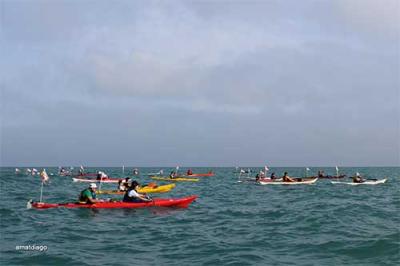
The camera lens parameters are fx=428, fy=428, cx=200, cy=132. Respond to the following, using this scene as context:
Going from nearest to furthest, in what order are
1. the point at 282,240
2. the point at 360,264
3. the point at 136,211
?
the point at 360,264 → the point at 282,240 → the point at 136,211

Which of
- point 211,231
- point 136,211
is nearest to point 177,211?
point 136,211

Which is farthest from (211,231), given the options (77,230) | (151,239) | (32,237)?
(32,237)

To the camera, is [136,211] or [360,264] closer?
[360,264]

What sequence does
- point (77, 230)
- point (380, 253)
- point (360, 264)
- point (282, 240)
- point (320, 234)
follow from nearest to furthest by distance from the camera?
point (360, 264) → point (380, 253) → point (282, 240) → point (320, 234) → point (77, 230)

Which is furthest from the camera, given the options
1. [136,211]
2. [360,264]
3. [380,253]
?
[136,211]

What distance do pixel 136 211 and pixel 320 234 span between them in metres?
11.0

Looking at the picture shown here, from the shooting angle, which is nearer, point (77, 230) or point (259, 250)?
point (259, 250)

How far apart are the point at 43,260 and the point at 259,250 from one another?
276 inches

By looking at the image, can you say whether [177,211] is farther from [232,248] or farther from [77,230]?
[232,248]

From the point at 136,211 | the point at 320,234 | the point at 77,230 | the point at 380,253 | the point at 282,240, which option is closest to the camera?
the point at 380,253

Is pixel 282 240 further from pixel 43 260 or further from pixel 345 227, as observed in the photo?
pixel 43 260

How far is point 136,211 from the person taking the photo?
24328mm

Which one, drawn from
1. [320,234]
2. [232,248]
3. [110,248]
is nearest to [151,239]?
[110,248]

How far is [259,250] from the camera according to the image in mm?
14664
